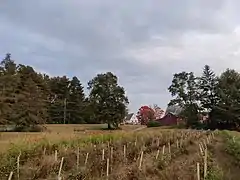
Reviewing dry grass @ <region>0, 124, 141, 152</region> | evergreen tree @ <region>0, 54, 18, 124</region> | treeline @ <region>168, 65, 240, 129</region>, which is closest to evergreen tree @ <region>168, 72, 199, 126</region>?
treeline @ <region>168, 65, 240, 129</region>

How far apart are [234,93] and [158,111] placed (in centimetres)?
2662

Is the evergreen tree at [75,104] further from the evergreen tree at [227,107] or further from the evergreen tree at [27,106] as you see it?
the evergreen tree at [227,107]

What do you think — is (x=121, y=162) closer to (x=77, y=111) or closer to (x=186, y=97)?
(x=186, y=97)

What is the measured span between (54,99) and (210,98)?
104 ft

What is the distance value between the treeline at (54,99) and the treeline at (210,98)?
13229mm

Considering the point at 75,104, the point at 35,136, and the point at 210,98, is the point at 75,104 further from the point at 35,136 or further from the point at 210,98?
the point at 35,136

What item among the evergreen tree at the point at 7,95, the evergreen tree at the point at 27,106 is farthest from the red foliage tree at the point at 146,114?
the evergreen tree at the point at 7,95

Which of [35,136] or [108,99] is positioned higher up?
[108,99]

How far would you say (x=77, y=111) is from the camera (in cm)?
7906

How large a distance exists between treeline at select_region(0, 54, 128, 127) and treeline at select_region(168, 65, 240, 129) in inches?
521

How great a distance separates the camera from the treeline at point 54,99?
168 ft

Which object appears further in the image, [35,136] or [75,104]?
[75,104]

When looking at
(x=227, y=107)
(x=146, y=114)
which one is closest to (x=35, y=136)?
(x=227, y=107)

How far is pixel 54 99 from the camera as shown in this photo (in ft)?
257
